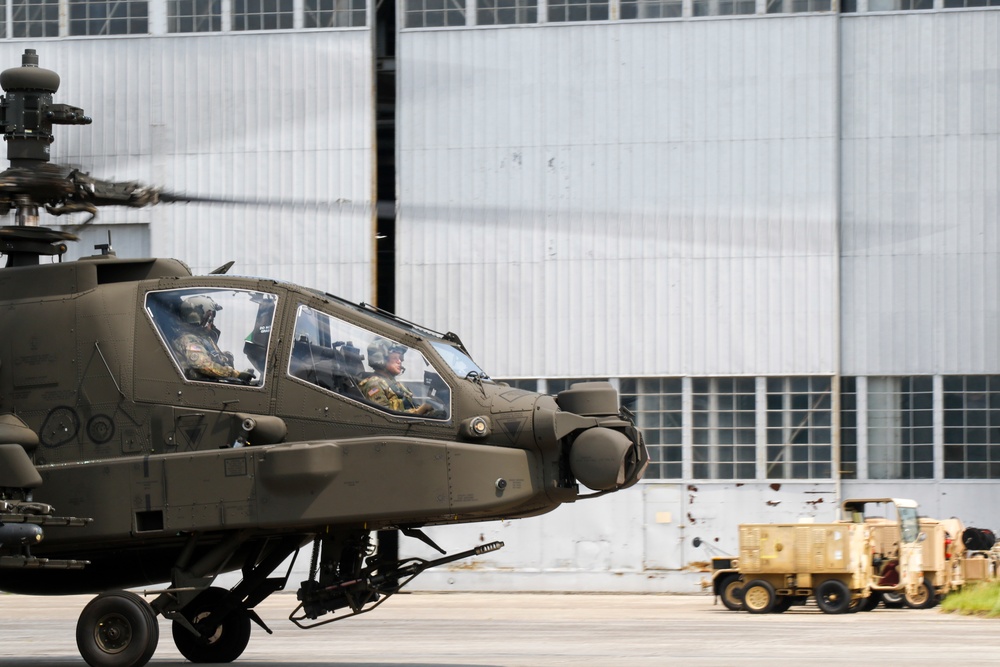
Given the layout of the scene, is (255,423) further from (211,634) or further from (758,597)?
(758,597)

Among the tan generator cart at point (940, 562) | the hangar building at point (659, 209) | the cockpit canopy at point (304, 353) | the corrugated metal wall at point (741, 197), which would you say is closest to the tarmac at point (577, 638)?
the tan generator cart at point (940, 562)

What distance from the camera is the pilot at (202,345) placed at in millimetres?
11453

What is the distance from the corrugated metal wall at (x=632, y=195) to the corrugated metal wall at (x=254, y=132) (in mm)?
1118

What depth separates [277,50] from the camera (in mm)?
27500

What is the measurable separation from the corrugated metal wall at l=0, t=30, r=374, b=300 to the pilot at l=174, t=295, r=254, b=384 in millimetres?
15655

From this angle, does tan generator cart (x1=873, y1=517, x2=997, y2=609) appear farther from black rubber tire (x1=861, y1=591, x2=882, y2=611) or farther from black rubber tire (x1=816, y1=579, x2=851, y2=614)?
black rubber tire (x1=816, y1=579, x2=851, y2=614)

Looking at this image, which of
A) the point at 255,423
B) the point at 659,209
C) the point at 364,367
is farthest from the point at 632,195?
the point at 255,423

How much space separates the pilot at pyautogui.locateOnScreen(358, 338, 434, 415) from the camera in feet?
37.0

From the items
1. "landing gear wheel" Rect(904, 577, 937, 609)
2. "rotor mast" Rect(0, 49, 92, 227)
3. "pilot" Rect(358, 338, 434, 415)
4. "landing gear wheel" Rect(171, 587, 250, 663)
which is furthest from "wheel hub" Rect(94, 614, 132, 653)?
"landing gear wheel" Rect(904, 577, 937, 609)

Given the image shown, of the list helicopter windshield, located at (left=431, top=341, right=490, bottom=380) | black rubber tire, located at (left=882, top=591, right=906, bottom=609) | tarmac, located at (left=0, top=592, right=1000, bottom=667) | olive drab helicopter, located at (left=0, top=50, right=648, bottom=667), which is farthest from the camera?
black rubber tire, located at (left=882, top=591, right=906, bottom=609)

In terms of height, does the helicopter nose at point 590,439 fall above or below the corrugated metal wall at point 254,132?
below

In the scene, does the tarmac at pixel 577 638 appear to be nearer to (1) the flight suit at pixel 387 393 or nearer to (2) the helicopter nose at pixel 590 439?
(2) the helicopter nose at pixel 590 439

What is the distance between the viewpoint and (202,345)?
11562mm

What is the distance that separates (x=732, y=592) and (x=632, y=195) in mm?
8589
